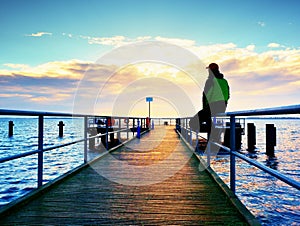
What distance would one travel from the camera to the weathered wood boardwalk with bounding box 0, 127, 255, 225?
2.94 meters

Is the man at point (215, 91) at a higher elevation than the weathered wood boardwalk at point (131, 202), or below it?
higher

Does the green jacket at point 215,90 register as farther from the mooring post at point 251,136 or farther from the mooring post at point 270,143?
the mooring post at point 251,136

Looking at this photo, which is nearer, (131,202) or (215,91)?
(131,202)

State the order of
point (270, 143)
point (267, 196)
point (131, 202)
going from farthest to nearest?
1. point (270, 143)
2. point (267, 196)
3. point (131, 202)

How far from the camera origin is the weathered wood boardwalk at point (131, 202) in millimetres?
2936

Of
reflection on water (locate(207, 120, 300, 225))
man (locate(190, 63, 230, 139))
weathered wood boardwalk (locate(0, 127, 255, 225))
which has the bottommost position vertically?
reflection on water (locate(207, 120, 300, 225))

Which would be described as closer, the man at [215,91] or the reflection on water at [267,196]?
the man at [215,91]

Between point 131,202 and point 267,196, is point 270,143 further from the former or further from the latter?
point 131,202

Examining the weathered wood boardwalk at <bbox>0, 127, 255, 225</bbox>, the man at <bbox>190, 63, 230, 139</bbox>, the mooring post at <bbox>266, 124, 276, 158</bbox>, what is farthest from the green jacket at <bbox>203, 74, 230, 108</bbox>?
the mooring post at <bbox>266, 124, 276, 158</bbox>

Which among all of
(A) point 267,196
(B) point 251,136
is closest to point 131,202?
(A) point 267,196

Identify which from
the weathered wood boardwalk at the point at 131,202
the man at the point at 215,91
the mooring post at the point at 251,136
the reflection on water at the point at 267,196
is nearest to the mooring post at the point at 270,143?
the mooring post at the point at 251,136

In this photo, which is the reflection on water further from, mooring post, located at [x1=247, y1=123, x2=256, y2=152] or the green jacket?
mooring post, located at [x1=247, y1=123, x2=256, y2=152]

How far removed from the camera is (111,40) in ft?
53.5

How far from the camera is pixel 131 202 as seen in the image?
141 inches
